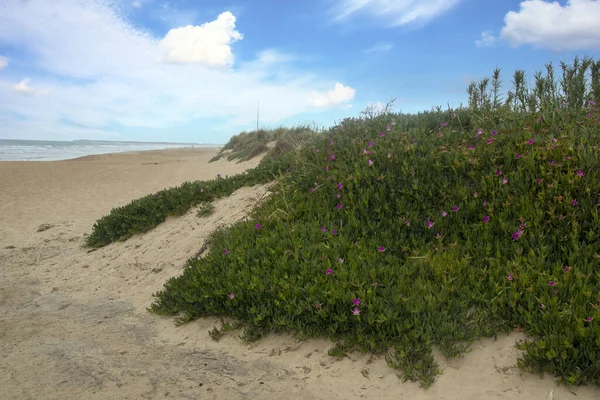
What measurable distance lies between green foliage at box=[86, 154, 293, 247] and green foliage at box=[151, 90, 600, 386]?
88.1 inches

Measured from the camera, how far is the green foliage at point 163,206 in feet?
30.4

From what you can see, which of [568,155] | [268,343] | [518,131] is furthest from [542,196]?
[268,343]

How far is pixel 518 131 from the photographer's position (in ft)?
21.5

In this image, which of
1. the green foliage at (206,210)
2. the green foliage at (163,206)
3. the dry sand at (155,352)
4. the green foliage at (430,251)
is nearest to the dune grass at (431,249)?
the green foliage at (430,251)

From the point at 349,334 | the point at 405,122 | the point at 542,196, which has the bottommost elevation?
the point at 349,334

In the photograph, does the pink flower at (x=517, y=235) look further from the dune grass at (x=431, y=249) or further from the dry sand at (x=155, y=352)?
the dry sand at (x=155, y=352)

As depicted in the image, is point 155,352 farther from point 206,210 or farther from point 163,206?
point 163,206

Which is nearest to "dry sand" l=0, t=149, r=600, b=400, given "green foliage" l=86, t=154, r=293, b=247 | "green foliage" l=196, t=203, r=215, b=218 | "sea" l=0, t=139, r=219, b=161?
"green foliage" l=196, t=203, r=215, b=218

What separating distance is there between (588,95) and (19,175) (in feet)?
74.1

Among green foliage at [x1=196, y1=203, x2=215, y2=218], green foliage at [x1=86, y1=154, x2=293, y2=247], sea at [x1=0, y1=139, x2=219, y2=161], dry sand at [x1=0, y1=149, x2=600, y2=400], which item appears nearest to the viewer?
dry sand at [x1=0, y1=149, x2=600, y2=400]

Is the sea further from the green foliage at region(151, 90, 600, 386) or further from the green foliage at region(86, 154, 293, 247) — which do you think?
the green foliage at region(151, 90, 600, 386)

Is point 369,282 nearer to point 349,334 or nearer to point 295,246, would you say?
point 349,334

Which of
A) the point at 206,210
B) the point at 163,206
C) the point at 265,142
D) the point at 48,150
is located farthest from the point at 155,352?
the point at 48,150

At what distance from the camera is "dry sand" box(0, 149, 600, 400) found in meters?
3.60
